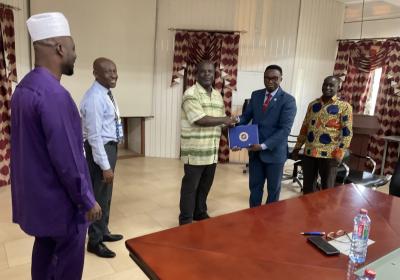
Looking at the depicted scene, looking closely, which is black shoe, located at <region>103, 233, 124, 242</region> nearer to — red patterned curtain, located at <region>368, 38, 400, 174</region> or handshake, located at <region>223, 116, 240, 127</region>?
handshake, located at <region>223, 116, 240, 127</region>

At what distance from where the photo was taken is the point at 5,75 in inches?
143

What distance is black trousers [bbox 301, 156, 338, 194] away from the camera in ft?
9.52

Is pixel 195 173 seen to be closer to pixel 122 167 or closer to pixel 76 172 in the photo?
pixel 76 172

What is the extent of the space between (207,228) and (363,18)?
5.28 m

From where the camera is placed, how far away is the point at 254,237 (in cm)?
147

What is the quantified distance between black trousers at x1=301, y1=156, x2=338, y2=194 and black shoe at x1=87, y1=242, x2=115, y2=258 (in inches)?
73.6

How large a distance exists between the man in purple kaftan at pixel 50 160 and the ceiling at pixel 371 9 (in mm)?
5192

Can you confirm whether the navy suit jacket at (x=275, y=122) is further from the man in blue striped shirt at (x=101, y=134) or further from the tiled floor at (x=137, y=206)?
the man in blue striped shirt at (x=101, y=134)

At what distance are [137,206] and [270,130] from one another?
1.67 m

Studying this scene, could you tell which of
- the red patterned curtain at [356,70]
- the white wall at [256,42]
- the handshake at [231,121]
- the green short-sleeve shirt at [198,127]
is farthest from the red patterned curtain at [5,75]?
the red patterned curtain at [356,70]

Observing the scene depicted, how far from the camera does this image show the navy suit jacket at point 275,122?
2.61 meters

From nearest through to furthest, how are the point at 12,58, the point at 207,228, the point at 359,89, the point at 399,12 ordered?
the point at 207,228 < the point at 12,58 < the point at 399,12 < the point at 359,89

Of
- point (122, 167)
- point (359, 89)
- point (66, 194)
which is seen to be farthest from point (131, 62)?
point (66, 194)

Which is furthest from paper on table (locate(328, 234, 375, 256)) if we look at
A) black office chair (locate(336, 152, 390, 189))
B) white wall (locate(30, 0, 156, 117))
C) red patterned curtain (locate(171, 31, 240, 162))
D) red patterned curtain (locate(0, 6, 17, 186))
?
white wall (locate(30, 0, 156, 117))
